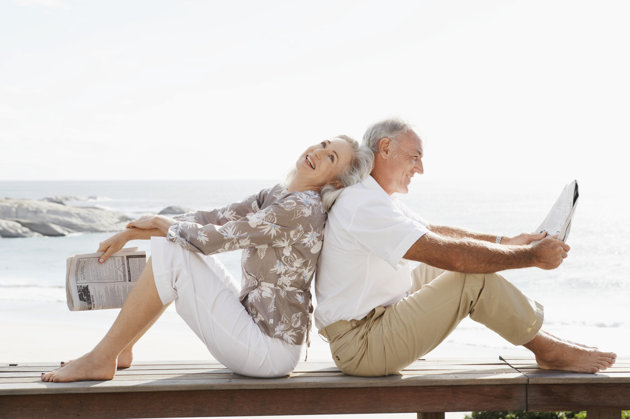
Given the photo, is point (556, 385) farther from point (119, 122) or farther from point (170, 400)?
point (119, 122)

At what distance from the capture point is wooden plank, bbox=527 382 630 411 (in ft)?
8.68

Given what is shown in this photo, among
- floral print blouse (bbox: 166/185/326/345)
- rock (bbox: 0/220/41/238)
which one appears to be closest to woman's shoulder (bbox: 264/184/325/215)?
floral print blouse (bbox: 166/185/326/345)

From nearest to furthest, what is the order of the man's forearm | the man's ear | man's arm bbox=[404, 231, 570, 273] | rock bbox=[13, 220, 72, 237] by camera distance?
man's arm bbox=[404, 231, 570, 273], the man's ear, the man's forearm, rock bbox=[13, 220, 72, 237]

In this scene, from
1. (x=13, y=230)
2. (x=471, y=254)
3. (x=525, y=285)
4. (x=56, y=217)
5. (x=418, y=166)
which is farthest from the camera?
(x=56, y=217)

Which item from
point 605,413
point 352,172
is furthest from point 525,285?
point 352,172

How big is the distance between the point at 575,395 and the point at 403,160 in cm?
109

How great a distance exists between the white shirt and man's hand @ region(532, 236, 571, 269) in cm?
41

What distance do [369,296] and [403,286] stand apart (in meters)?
0.17

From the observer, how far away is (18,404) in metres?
2.58

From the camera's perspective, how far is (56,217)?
28.4 metres

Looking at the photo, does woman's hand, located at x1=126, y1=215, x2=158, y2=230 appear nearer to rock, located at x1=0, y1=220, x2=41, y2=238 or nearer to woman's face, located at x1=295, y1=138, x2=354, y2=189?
woman's face, located at x1=295, y1=138, x2=354, y2=189

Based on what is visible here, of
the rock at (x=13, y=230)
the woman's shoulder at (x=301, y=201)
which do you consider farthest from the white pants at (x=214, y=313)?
the rock at (x=13, y=230)

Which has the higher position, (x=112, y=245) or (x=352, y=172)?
(x=352, y=172)

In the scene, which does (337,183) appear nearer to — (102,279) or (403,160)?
(403,160)
